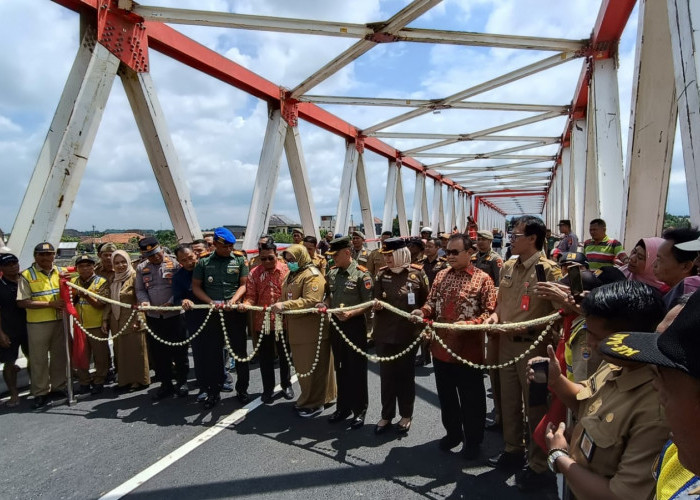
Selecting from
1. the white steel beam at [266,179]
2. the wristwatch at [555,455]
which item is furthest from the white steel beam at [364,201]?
the wristwatch at [555,455]

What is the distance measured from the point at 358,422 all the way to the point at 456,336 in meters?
1.40

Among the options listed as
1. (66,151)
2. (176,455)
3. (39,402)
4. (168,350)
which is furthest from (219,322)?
(66,151)

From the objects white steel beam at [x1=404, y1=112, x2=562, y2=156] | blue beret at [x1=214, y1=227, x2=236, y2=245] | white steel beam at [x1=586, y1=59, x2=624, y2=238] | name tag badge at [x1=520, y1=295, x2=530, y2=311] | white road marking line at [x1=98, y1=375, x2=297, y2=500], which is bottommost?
white road marking line at [x1=98, y1=375, x2=297, y2=500]

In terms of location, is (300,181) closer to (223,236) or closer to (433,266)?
(433,266)

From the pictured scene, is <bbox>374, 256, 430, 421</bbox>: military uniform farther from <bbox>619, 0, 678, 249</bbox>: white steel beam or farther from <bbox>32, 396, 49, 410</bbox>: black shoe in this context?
<bbox>32, 396, 49, 410</bbox>: black shoe

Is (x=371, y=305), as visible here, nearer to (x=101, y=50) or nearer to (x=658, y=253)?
(x=658, y=253)

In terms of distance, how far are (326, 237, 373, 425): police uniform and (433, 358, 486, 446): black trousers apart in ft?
2.93

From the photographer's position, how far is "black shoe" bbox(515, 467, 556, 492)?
285cm

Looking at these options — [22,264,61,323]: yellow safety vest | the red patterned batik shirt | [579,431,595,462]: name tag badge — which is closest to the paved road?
the red patterned batik shirt

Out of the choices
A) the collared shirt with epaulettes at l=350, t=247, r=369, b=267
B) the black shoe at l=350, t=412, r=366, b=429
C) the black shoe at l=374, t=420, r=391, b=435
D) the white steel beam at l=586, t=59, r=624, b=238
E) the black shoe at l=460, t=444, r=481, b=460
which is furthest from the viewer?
the collared shirt with epaulettes at l=350, t=247, r=369, b=267

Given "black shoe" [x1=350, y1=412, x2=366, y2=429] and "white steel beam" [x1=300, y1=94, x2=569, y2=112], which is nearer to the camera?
"black shoe" [x1=350, y1=412, x2=366, y2=429]

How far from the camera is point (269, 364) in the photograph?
4645mm

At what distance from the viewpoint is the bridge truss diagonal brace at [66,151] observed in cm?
486

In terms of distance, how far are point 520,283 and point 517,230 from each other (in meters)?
0.42
